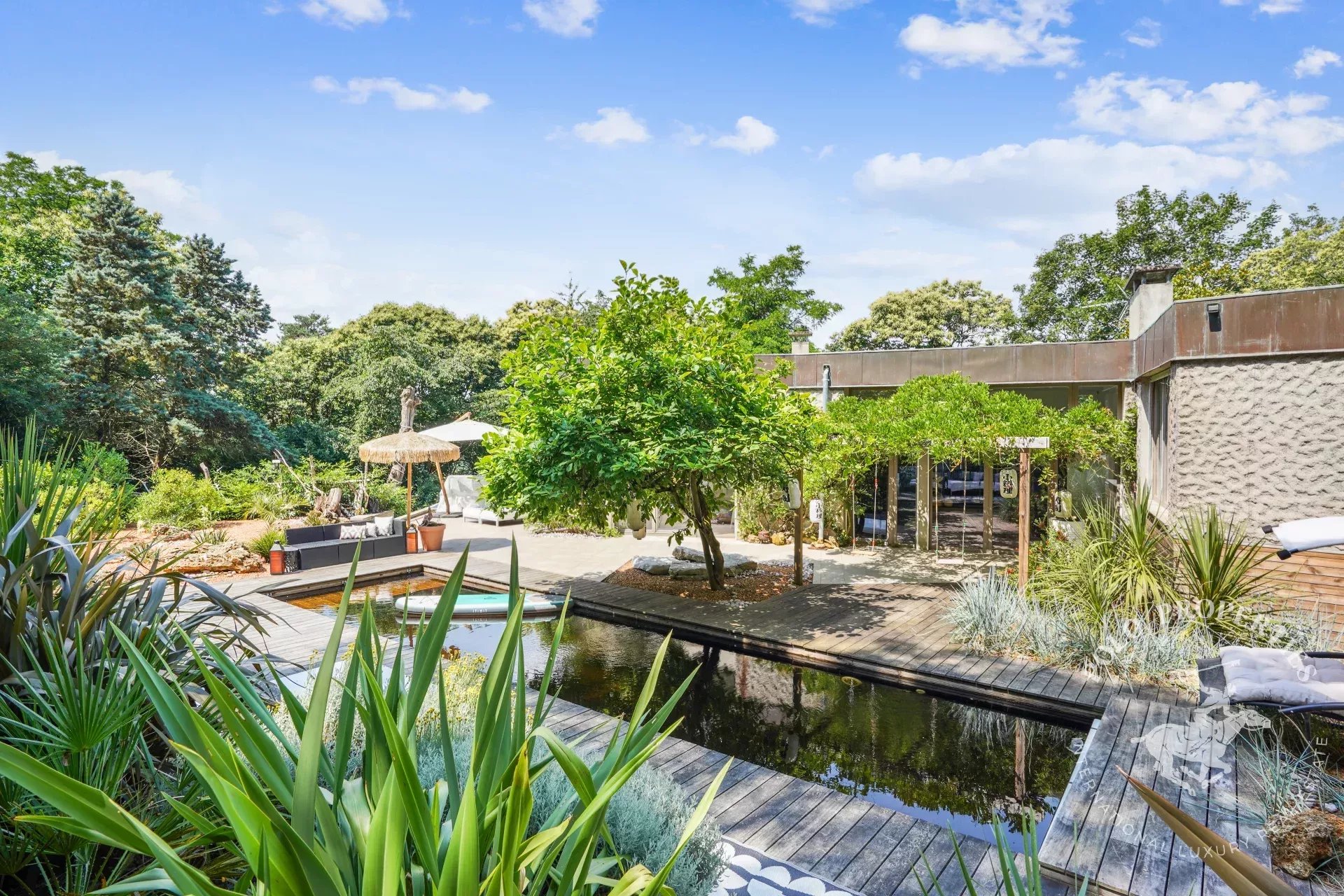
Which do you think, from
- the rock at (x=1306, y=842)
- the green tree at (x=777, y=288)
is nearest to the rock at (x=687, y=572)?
the rock at (x=1306, y=842)

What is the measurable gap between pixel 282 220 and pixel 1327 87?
42398mm

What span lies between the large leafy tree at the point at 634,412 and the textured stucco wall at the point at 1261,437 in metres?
4.35

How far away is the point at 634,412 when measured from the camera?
7195 millimetres

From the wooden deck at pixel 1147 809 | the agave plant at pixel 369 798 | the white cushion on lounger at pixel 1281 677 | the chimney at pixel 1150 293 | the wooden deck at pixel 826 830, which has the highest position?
the chimney at pixel 1150 293

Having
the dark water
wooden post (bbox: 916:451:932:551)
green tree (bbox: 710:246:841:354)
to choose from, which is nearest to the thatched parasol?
the dark water

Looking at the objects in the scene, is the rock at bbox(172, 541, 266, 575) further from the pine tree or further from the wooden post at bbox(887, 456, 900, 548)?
the wooden post at bbox(887, 456, 900, 548)

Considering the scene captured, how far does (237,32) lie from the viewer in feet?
33.6

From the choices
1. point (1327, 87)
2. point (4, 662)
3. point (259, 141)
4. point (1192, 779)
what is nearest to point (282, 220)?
point (259, 141)

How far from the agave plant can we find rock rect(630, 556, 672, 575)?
314 inches

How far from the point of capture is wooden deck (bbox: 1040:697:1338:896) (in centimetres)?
309

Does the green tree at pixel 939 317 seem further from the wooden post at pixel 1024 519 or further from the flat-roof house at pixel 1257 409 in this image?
the wooden post at pixel 1024 519

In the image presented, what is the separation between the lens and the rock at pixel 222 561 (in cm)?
973

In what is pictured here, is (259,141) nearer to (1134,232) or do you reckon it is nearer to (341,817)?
(341,817)

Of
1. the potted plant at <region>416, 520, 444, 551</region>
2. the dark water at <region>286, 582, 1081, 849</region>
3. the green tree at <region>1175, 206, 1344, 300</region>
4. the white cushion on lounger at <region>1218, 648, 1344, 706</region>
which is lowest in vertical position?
the dark water at <region>286, 582, 1081, 849</region>
